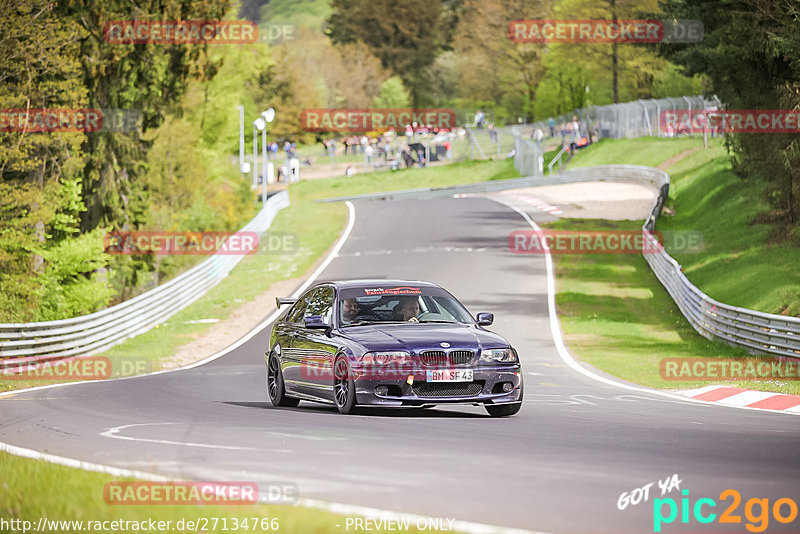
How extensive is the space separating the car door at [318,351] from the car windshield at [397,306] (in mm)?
232

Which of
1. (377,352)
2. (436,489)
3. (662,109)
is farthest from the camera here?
(662,109)

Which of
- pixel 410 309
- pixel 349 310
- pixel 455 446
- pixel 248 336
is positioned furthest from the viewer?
pixel 248 336

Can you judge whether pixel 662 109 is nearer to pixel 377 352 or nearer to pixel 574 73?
pixel 574 73

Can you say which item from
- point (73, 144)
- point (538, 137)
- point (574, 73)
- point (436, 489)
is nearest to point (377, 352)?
point (436, 489)

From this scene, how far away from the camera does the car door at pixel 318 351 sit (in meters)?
13.9

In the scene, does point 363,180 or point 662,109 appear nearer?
point 662,109

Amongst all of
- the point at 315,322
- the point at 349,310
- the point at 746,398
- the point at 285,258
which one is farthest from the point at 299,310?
the point at 285,258

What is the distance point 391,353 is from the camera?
1310 centimetres

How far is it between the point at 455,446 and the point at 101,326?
2082 cm

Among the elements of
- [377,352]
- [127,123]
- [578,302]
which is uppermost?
[127,123]

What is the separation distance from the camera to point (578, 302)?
37.2 m

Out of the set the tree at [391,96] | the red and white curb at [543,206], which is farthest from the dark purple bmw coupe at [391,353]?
the tree at [391,96]

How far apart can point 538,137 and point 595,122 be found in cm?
420

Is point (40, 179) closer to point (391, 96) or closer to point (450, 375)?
point (450, 375)
